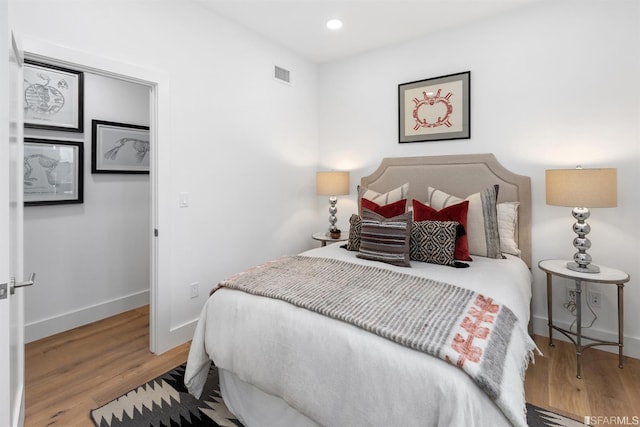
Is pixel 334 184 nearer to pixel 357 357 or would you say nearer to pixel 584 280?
pixel 584 280

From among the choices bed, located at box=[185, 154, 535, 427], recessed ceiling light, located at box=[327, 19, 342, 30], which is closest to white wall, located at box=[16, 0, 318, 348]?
recessed ceiling light, located at box=[327, 19, 342, 30]

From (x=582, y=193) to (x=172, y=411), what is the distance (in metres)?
2.86

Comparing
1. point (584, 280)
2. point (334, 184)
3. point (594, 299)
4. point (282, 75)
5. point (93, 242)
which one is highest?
point (282, 75)

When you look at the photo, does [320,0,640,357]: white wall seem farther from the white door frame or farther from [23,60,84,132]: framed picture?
[23,60,84,132]: framed picture

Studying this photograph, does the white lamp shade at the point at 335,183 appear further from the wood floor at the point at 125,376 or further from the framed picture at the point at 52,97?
the framed picture at the point at 52,97

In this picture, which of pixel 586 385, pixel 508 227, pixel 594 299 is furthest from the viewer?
pixel 508 227

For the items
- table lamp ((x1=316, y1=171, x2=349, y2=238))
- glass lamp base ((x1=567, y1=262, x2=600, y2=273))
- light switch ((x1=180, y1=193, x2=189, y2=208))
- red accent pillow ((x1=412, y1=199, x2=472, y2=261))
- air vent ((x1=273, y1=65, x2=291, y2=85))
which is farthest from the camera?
table lamp ((x1=316, y1=171, x2=349, y2=238))

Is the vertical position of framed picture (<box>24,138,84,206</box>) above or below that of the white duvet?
above

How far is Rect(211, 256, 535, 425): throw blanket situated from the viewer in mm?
1151

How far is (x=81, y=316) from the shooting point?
3.00 metres

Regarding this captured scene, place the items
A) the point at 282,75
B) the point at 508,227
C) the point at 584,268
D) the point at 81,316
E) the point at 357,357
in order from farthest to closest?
the point at 282,75, the point at 81,316, the point at 508,227, the point at 584,268, the point at 357,357

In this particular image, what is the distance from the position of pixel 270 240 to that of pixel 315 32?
82.4 inches

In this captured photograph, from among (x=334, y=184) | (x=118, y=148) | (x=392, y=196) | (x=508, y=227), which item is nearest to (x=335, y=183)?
(x=334, y=184)

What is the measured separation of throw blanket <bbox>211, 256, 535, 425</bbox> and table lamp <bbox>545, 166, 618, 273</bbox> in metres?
1.15
